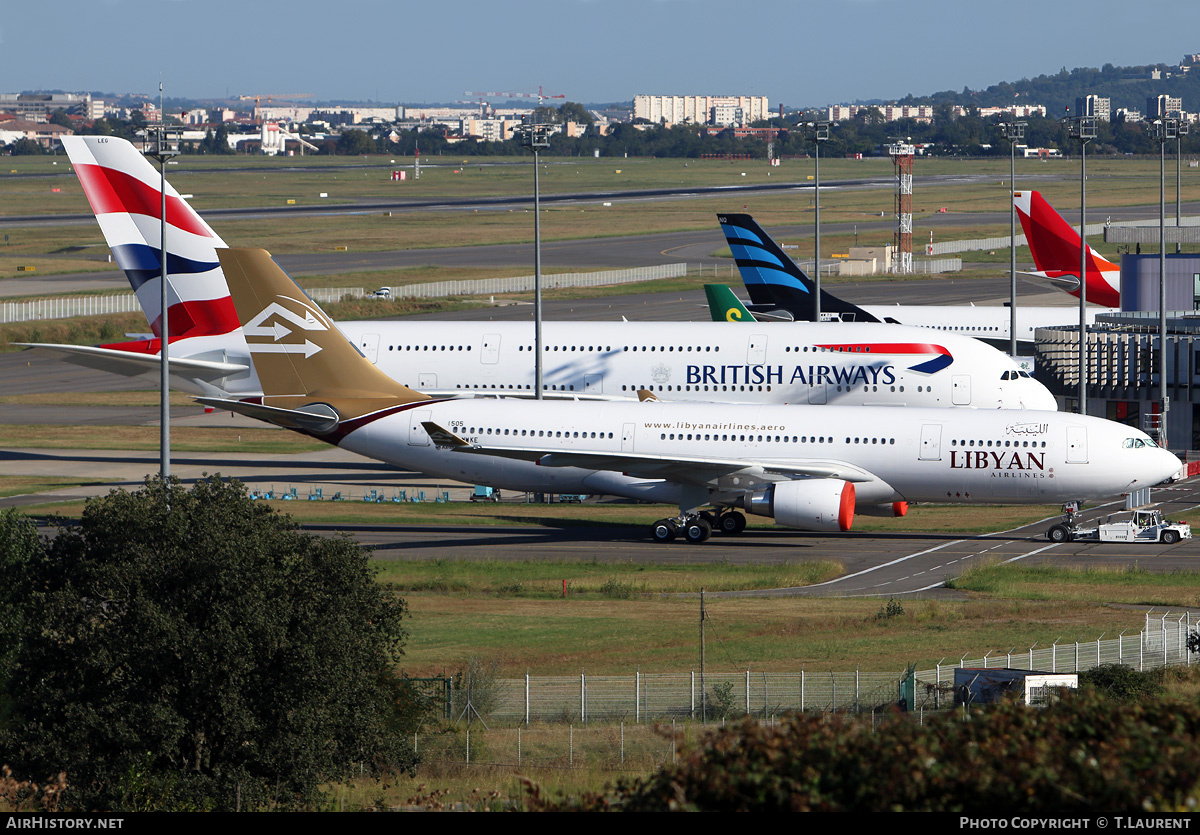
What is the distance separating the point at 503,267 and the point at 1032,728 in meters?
136

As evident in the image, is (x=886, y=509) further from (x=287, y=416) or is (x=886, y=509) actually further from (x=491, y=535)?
(x=287, y=416)

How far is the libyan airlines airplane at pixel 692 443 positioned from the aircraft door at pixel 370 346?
8.22 meters

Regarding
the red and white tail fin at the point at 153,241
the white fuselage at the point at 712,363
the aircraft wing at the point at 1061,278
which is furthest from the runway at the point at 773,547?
the aircraft wing at the point at 1061,278

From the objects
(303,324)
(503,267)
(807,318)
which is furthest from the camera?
(503,267)

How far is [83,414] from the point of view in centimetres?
7812

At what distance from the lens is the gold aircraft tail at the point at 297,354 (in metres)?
53.5

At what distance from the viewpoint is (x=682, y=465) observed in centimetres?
4922

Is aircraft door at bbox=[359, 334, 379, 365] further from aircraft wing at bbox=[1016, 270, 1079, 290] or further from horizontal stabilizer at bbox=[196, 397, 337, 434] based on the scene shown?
aircraft wing at bbox=[1016, 270, 1079, 290]

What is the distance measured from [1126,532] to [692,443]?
15025 mm

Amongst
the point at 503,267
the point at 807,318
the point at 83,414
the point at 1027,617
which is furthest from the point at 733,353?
the point at 503,267

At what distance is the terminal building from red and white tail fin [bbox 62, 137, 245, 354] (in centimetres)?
3931

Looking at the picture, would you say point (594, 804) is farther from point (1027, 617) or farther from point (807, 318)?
point (807, 318)

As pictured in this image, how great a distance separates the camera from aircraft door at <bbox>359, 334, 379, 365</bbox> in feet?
206

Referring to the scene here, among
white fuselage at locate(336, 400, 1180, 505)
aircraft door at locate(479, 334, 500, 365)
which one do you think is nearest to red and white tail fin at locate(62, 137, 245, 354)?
aircraft door at locate(479, 334, 500, 365)
